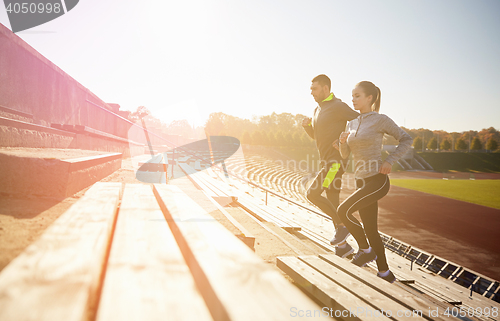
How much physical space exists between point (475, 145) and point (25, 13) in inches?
4787

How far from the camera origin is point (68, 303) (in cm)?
57

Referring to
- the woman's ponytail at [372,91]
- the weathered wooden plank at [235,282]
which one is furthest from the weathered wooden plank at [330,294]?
the woman's ponytail at [372,91]

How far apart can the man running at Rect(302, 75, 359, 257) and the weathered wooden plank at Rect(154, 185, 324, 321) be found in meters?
1.99

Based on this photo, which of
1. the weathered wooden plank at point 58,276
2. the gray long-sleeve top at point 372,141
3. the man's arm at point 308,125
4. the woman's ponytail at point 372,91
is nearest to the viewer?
the weathered wooden plank at point 58,276

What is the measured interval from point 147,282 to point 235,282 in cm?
25

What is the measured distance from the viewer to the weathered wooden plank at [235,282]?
2.23 ft

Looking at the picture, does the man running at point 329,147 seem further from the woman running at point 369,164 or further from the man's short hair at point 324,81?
the woman running at point 369,164

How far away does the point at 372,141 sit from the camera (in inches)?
93.6

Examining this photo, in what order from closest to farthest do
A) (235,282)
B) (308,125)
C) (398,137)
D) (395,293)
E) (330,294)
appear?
1. (235,282)
2. (330,294)
3. (395,293)
4. (398,137)
5. (308,125)

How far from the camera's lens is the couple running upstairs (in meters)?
2.34

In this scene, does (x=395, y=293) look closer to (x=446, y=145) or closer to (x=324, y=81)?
(x=324, y=81)

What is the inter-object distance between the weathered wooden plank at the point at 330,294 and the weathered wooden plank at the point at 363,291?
40 millimetres

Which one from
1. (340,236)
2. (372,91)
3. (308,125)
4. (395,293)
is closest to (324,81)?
(308,125)

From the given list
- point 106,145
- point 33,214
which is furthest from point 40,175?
point 106,145
